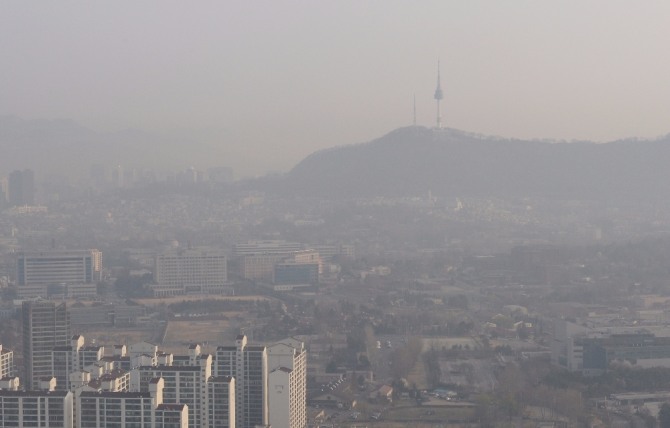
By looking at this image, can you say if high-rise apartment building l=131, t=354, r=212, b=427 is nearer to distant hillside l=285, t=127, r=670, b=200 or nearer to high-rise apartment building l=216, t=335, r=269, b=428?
high-rise apartment building l=216, t=335, r=269, b=428

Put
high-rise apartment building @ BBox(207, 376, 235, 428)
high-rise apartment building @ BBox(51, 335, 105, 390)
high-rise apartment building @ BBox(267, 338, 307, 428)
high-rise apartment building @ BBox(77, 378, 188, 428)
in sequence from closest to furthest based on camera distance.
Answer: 1. high-rise apartment building @ BBox(77, 378, 188, 428)
2. high-rise apartment building @ BBox(207, 376, 235, 428)
3. high-rise apartment building @ BBox(267, 338, 307, 428)
4. high-rise apartment building @ BBox(51, 335, 105, 390)

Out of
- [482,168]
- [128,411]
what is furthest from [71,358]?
[482,168]

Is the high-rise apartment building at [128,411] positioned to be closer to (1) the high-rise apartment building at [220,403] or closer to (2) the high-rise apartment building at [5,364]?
(1) the high-rise apartment building at [220,403]

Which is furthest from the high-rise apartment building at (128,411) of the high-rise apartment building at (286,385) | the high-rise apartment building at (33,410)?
the high-rise apartment building at (286,385)

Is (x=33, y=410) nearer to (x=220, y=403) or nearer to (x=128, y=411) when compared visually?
(x=128, y=411)

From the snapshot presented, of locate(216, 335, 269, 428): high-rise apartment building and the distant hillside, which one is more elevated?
the distant hillside

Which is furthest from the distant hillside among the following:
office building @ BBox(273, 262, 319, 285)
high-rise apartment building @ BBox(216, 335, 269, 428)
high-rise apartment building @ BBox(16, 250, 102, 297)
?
high-rise apartment building @ BBox(216, 335, 269, 428)
